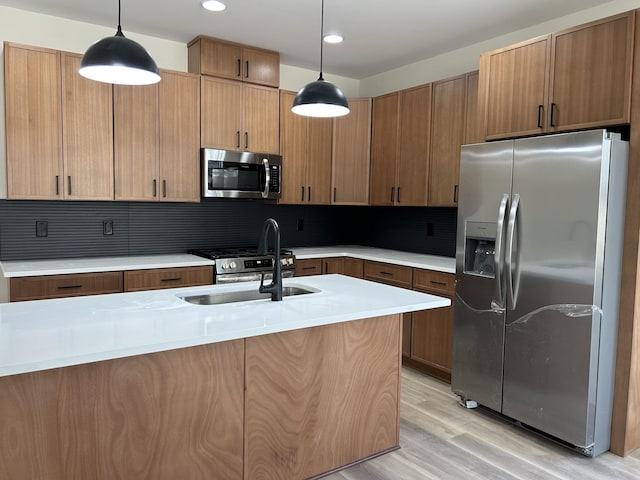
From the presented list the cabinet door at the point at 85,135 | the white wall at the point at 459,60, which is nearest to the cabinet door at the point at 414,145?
the white wall at the point at 459,60

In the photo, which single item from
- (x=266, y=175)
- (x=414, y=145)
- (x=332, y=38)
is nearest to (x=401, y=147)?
(x=414, y=145)

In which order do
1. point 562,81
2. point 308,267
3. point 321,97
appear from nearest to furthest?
point 321,97 < point 562,81 < point 308,267

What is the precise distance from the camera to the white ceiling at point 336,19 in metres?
3.23

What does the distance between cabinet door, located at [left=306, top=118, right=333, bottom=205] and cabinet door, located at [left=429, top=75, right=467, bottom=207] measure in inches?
42.1


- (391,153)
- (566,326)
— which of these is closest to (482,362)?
(566,326)

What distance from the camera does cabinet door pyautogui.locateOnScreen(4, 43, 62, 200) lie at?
10.6 ft

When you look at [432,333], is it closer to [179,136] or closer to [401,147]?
[401,147]

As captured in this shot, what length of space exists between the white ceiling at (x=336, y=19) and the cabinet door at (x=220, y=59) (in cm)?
9

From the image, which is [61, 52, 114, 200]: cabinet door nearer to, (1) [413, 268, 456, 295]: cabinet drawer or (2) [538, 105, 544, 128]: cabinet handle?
(1) [413, 268, 456, 295]: cabinet drawer

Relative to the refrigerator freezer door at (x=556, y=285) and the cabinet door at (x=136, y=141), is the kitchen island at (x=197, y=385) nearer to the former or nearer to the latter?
the refrigerator freezer door at (x=556, y=285)

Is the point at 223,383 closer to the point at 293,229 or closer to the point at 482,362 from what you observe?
the point at 482,362

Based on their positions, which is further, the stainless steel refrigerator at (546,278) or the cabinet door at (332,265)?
the cabinet door at (332,265)

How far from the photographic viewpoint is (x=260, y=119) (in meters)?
4.27

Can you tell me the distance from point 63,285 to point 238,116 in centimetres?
193
